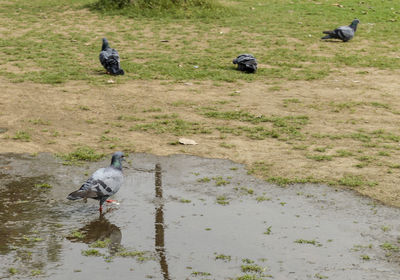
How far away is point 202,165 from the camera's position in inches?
332

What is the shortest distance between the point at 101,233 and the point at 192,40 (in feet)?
33.9

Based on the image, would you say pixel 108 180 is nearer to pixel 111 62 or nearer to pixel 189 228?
pixel 189 228

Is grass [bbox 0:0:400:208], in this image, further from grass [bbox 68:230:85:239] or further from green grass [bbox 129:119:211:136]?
grass [bbox 68:230:85:239]

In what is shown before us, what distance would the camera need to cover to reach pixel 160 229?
257 inches

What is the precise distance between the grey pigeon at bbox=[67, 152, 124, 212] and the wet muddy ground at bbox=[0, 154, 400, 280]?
0.82 ft

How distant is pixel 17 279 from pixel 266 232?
2.50 metres

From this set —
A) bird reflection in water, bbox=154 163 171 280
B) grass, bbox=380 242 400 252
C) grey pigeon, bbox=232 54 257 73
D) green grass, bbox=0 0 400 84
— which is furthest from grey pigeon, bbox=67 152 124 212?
grey pigeon, bbox=232 54 257 73

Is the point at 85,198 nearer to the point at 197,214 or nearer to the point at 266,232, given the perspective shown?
the point at 197,214

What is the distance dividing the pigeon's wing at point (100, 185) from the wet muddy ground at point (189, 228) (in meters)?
0.27

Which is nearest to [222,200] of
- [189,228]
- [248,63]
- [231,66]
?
[189,228]

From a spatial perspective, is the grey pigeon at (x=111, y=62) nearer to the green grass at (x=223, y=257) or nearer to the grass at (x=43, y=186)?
the grass at (x=43, y=186)

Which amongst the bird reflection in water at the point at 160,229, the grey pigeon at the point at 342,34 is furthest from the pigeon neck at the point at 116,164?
the grey pigeon at the point at 342,34

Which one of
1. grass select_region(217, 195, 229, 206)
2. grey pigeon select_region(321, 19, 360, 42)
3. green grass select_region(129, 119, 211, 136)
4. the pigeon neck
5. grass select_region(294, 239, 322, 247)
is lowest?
grass select_region(217, 195, 229, 206)

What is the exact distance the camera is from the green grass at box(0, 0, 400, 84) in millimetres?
13156
